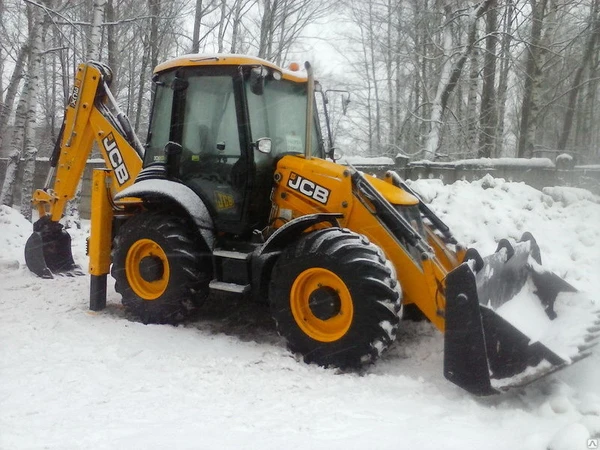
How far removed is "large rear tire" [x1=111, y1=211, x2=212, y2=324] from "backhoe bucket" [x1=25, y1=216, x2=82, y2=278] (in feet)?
6.63

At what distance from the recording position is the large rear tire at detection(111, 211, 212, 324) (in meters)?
5.61

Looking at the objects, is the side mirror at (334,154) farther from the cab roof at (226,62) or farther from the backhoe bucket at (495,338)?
the backhoe bucket at (495,338)

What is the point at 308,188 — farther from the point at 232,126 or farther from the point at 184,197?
the point at 184,197

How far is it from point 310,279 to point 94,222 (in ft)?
9.31

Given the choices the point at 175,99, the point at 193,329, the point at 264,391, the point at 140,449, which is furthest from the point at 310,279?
the point at 175,99

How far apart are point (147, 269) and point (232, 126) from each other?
5.66 feet

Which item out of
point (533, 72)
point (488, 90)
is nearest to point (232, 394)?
point (533, 72)

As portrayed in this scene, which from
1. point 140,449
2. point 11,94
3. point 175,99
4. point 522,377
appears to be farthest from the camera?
point 11,94

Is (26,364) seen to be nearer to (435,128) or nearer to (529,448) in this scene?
(529,448)

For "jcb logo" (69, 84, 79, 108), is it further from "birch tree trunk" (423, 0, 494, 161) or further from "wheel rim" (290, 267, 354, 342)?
"birch tree trunk" (423, 0, 494, 161)

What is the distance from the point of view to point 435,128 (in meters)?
14.6

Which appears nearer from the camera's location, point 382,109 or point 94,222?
point 94,222

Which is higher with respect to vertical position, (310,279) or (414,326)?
(310,279)

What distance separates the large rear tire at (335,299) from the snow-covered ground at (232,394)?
7.6 inches
